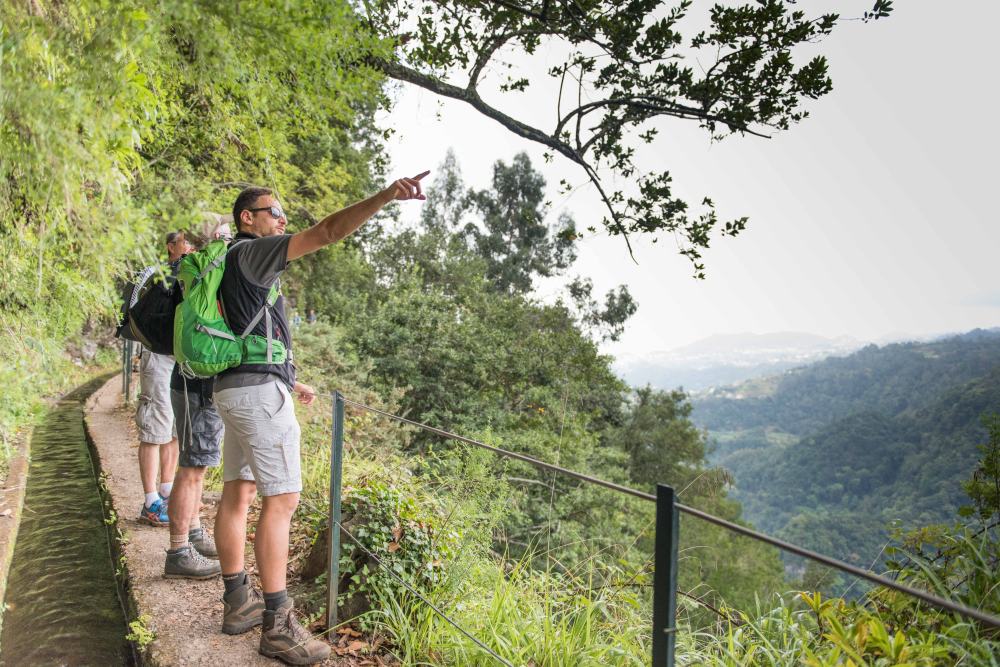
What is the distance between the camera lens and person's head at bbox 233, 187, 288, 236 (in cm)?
237

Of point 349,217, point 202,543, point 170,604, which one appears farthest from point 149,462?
point 349,217

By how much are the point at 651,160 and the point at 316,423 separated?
457 centimetres

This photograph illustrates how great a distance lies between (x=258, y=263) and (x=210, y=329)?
31 cm

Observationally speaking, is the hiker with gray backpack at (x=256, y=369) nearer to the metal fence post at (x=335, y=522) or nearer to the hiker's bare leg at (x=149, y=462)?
the metal fence post at (x=335, y=522)

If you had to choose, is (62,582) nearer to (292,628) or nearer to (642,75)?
(292,628)

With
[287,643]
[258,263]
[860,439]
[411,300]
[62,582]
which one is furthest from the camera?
[860,439]

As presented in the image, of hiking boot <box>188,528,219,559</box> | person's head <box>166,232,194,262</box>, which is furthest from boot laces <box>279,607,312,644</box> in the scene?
person's head <box>166,232,194,262</box>

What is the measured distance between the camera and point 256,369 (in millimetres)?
2258

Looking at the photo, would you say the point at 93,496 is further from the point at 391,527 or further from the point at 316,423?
the point at 391,527

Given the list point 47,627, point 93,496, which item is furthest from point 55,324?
point 47,627

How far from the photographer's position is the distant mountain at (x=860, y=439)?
156 feet

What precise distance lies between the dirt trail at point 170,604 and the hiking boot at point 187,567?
31 mm

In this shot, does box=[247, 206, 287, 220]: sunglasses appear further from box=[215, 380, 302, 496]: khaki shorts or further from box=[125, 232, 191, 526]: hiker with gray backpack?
box=[125, 232, 191, 526]: hiker with gray backpack

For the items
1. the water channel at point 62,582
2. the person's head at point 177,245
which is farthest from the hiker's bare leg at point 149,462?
the person's head at point 177,245
